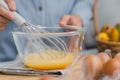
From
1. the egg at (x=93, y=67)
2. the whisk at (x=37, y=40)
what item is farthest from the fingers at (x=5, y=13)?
the egg at (x=93, y=67)

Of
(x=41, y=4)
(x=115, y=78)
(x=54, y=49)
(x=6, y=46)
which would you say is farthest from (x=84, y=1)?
(x=115, y=78)

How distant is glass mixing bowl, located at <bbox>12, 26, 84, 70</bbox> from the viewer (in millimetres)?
840

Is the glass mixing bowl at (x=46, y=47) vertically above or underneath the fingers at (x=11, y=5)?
underneath

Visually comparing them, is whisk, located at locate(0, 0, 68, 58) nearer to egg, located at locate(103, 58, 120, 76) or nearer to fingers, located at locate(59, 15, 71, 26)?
fingers, located at locate(59, 15, 71, 26)

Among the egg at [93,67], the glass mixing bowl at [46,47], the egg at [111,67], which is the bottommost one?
the egg at [111,67]

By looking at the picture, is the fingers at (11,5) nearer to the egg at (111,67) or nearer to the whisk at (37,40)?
the whisk at (37,40)

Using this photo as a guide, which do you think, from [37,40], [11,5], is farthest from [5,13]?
[37,40]

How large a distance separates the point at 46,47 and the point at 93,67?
231 mm

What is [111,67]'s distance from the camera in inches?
24.8

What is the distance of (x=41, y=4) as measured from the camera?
1196mm

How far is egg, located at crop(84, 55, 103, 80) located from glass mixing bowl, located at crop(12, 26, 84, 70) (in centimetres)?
18

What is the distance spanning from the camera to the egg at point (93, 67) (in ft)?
2.16

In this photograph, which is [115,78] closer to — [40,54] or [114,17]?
[40,54]

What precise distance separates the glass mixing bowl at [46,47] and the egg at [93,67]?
0.60 feet
